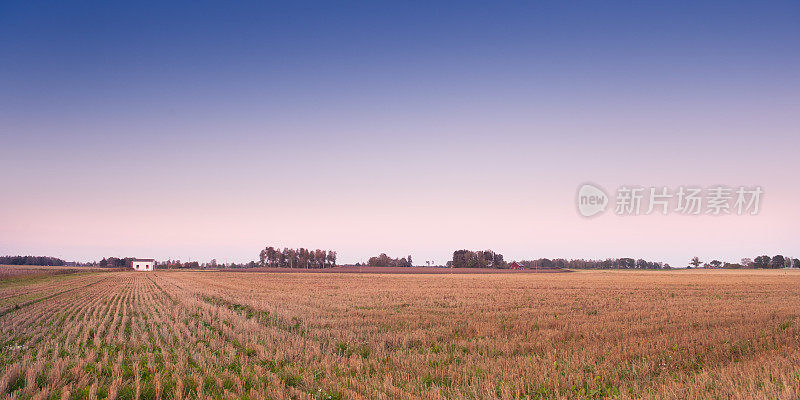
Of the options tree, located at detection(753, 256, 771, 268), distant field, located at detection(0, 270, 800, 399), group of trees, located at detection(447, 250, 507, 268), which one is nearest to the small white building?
group of trees, located at detection(447, 250, 507, 268)

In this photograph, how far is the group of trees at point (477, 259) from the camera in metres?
189

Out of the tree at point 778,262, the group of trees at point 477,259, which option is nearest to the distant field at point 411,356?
the group of trees at point 477,259

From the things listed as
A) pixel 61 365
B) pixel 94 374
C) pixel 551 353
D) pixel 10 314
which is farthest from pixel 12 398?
pixel 10 314

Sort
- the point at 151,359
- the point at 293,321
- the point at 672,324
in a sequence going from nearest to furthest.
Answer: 1. the point at 151,359
2. the point at 672,324
3. the point at 293,321

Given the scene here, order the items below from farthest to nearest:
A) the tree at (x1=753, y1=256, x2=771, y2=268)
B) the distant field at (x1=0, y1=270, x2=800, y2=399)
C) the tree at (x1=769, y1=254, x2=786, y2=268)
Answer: the tree at (x1=753, y1=256, x2=771, y2=268)
the tree at (x1=769, y1=254, x2=786, y2=268)
the distant field at (x1=0, y1=270, x2=800, y2=399)

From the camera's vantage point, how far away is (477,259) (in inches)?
7500

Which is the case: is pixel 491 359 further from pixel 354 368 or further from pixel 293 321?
pixel 293 321

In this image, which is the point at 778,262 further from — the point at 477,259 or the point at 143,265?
the point at 143,265

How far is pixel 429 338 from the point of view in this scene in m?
13.3

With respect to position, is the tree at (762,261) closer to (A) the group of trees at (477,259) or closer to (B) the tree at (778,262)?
(B) the tree at (778,262)

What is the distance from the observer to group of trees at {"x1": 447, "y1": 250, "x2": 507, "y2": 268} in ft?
620

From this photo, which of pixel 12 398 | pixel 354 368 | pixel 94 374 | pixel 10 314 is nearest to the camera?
pixel 12 398

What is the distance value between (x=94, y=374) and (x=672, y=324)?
60.5 feet

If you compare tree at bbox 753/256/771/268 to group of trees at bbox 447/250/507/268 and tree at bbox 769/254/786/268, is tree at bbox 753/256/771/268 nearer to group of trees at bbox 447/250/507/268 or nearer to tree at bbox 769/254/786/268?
tree at bbox 769/254/786/268
